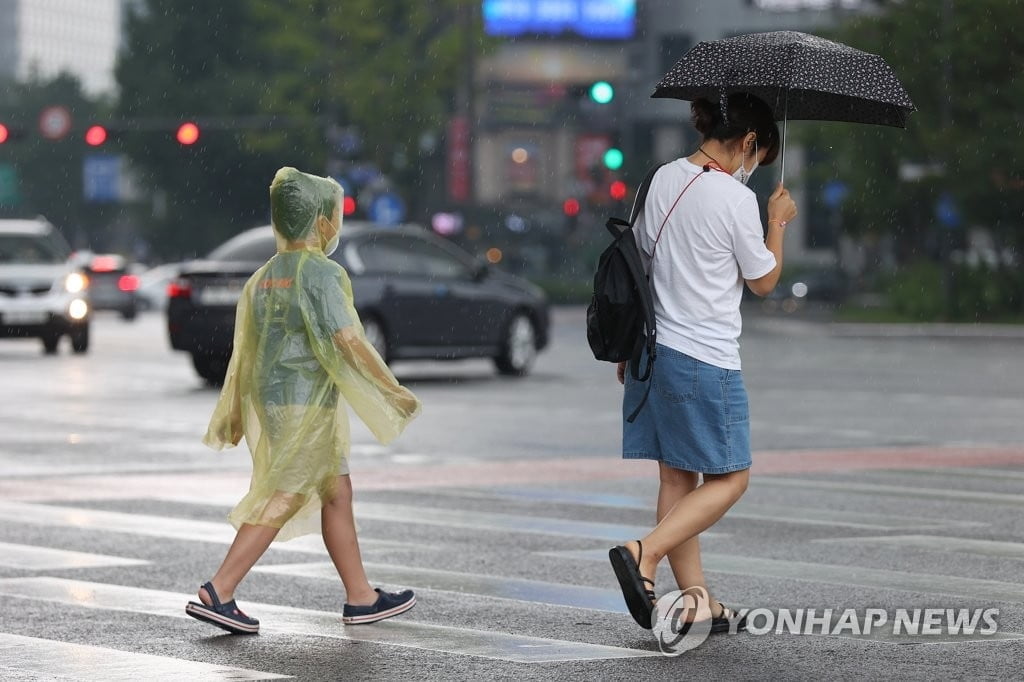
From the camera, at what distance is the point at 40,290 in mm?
27828

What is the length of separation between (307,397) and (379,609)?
75cm

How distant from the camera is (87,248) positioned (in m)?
118

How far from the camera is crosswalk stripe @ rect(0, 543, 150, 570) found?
8.80 m

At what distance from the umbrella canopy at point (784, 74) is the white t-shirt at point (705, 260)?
0.34 metres

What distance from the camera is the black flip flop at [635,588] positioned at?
261 inches

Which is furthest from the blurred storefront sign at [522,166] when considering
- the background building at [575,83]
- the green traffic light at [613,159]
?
the green traffic light at [613,159]

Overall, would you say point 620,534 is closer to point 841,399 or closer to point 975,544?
point 975,544

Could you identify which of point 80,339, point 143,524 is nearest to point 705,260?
point 143,524

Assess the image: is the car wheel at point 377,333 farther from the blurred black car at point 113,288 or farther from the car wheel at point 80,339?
the blurred black car at point 113,288

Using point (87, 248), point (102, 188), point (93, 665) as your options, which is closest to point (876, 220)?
point (102, 188)

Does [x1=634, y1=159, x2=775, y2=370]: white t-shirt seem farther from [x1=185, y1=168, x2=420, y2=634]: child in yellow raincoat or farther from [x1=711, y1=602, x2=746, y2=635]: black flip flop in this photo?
[x1=185, y1=168, x2=420, y2=634]: child in yellow raincoat

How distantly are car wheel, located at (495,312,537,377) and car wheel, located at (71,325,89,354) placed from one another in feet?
24.4

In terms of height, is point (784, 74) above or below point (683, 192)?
above

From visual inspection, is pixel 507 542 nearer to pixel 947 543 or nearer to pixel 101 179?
pixel 947 543
